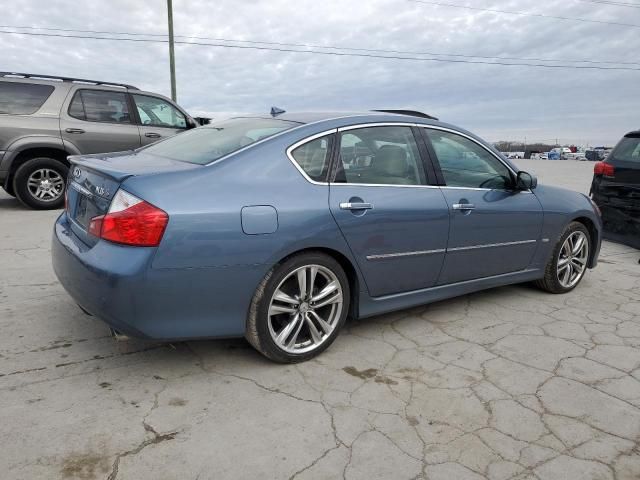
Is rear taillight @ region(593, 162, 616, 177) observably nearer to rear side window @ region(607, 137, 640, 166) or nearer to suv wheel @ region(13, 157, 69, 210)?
rear side window @ region(607, 137, 640, 166)

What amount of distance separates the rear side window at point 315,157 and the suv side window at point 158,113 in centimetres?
611

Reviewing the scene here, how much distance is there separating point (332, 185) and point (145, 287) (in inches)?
48.2

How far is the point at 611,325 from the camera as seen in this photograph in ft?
13.0

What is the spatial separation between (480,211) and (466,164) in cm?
39

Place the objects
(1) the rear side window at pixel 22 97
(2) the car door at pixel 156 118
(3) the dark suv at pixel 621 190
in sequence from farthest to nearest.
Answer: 1. (2) the car door at pixel 156 118
2. (1) the rear side window at pixel 22 97
3. (3) the dark suv at pixel 621 190

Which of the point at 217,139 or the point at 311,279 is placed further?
the point at 217,139

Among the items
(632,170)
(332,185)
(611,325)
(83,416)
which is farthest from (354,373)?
(632,170)

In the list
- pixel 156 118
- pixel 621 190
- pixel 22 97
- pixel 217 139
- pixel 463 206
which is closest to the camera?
pixel 217 139

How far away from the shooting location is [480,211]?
3789 millimetres

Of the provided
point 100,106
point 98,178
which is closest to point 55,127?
point 100,106

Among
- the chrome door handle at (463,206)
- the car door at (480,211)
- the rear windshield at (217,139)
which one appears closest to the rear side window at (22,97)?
the rear windshield at (217,139)

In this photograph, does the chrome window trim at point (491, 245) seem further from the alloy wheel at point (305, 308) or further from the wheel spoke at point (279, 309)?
the wheel spoke at point (279, 309)

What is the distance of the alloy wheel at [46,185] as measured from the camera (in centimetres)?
754

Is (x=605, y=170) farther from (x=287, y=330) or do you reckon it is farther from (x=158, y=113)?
(x=158, y=113)
